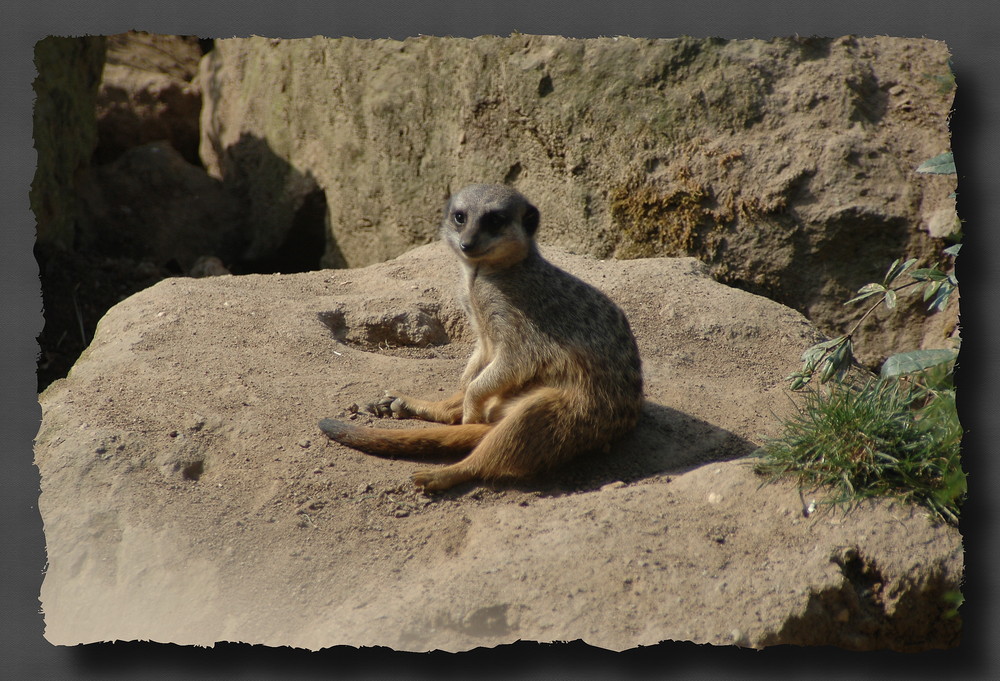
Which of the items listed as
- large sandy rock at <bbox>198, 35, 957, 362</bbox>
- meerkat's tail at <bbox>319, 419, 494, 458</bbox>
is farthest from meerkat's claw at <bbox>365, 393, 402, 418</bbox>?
large sandy rock at <bbox>198, 35, 957, 362</bbox>

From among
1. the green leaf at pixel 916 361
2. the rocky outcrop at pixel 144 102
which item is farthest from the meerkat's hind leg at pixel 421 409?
the rocky outcrop at pixel 144 102

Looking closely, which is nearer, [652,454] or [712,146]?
[652,454]

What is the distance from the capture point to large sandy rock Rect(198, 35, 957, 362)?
472cm

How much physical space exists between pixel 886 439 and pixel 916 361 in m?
0.39

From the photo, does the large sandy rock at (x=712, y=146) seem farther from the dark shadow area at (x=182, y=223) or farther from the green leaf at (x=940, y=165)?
the green leaf at (x=940, y=165)

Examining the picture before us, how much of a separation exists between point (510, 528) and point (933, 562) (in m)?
1.22

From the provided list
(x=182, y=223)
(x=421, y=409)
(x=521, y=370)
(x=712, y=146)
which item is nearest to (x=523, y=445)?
(x=521, y=370)

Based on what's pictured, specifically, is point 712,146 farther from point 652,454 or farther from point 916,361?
point 916,361

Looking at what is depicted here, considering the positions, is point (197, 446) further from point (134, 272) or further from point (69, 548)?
point (134, 272)

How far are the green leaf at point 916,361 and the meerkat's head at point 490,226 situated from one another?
4.71 feet

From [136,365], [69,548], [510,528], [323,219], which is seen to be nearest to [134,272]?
[323,219]

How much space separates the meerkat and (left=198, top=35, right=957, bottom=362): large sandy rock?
1.75 metres

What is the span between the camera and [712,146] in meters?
4.91

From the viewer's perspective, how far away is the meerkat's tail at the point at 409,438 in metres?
3.31
